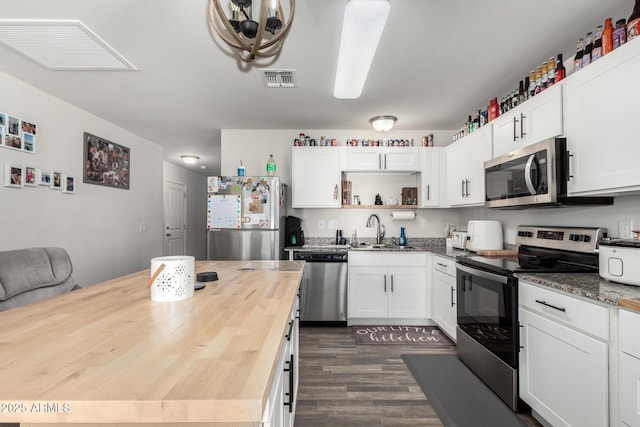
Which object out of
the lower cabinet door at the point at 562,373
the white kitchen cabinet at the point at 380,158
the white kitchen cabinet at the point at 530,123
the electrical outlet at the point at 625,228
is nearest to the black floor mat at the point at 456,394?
the lower cabinet door at the point at 562,373

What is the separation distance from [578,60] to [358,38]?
1.37 meters

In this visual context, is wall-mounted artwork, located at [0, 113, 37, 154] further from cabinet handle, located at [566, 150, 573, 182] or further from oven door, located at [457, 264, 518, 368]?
cabinet handle, located at [566, 150, 573, 182]

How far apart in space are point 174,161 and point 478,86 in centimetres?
582

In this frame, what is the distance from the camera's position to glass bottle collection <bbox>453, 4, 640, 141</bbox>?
5.26 feet

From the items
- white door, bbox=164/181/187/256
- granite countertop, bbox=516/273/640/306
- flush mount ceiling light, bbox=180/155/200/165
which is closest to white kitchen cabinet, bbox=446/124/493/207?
granite countertop, bbox=516/273/640/306

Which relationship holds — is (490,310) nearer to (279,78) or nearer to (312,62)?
(312,62)

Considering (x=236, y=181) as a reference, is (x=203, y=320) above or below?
below

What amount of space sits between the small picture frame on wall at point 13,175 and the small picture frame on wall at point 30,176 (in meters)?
0.05

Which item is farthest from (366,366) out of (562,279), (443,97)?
(443,97)

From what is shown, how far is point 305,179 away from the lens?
384cm

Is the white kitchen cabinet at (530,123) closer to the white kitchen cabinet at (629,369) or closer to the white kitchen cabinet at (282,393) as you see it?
the white kitchen cabinet at (629,369)

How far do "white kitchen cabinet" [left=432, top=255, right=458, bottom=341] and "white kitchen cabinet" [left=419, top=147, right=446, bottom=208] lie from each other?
0.82 m

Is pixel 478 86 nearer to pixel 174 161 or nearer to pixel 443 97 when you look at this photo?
pixel 443 97

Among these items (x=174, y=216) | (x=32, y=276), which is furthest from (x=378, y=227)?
(x=174, y=216)
